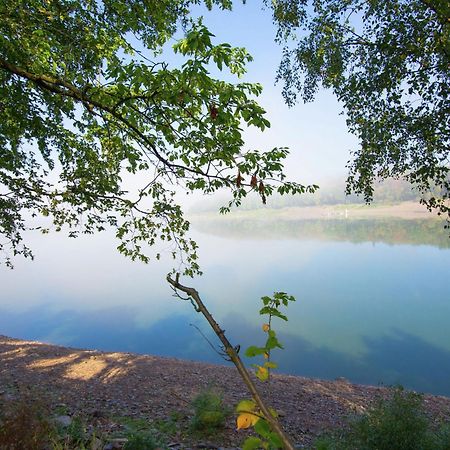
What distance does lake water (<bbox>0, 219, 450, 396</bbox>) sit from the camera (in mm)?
21922

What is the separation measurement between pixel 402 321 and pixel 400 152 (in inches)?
1032

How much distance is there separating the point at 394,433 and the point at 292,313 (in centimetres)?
2740

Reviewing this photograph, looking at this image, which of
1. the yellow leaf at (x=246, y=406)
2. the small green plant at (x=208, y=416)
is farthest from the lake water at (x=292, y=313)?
the yellow leaf at (x=246, y=406)

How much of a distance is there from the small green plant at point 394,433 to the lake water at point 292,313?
613 centimetres

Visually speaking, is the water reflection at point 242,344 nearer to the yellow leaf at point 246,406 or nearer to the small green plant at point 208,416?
the small green plant at point 208,416

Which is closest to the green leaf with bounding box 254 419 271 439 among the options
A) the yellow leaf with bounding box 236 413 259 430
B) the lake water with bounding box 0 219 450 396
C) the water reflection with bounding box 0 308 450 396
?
the yellow leaf with bounding box 236 413 259 430

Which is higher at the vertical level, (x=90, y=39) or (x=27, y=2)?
(x=27, y=2)

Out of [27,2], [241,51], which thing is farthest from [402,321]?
[27,2]

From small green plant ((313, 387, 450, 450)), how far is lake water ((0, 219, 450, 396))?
241 inches

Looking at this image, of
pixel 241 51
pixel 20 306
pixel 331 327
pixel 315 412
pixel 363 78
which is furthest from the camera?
pixel 20 306

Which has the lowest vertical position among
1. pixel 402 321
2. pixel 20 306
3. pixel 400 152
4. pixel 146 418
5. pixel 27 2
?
pixel 402 321

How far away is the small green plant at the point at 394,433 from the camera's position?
17.8ft

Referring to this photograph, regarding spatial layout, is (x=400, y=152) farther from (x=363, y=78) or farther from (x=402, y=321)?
(x=402, y=321)

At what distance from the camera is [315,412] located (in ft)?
29.5
